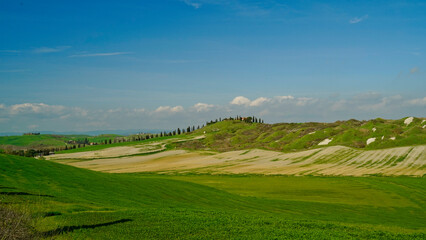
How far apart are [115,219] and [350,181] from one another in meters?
77.2

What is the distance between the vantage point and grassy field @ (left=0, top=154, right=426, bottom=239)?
27.4m

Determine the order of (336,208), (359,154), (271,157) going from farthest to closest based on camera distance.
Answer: (271,157) → (359,154) → (336,208)

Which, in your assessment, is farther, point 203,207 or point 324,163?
point 324,163

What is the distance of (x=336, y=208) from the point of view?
53.4 metres

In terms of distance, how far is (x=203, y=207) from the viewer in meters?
45.7

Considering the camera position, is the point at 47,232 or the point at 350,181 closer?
the point at 47,232

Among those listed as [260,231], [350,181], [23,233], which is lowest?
[350,181]

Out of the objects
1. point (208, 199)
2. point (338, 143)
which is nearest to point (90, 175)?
point (208, 199)

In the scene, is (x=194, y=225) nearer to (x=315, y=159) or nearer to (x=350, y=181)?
(x=350, y=181)

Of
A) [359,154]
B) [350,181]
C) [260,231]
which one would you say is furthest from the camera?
[359,154]

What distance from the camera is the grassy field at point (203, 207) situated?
27.4 meters

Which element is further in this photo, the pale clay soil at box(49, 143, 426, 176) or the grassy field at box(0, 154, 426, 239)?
the pale clay soil at box(49, 143, 426, 176)

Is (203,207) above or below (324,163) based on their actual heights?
above

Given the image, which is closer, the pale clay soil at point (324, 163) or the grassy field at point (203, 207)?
the grassy field at point (203, 207)
